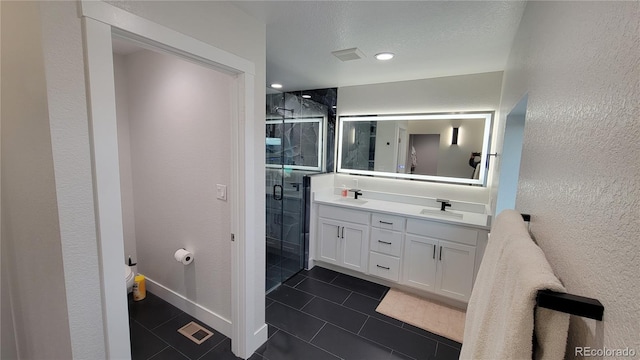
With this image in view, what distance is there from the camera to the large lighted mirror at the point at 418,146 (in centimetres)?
289

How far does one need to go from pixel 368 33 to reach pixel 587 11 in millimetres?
1486

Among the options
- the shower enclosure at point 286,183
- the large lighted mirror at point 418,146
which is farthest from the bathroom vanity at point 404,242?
the large lighted mirror at point 418,146

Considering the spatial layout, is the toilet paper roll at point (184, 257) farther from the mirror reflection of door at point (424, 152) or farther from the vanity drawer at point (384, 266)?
the mirror reflection of door at point (424, 152)

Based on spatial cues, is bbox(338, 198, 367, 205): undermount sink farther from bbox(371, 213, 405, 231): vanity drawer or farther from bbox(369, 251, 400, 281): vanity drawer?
bbox(369, 251, 400, 281): vanity drawer

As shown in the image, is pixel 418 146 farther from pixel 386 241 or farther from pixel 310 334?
pixel 310 334

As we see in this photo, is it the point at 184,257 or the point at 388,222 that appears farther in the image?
the point at 388,222

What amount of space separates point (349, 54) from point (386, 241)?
1.94 metres

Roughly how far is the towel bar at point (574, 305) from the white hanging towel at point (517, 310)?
20 millimetres

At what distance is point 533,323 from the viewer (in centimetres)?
48

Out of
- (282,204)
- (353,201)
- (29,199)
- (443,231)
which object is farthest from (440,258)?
(29,199)

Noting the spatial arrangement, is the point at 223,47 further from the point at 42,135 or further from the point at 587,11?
the point at 587,11

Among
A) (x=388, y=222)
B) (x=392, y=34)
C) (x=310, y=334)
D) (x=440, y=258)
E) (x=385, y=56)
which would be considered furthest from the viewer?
(x=388, y=222)

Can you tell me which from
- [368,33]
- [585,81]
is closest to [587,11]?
[585,81]

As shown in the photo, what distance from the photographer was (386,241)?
9.47 feet
